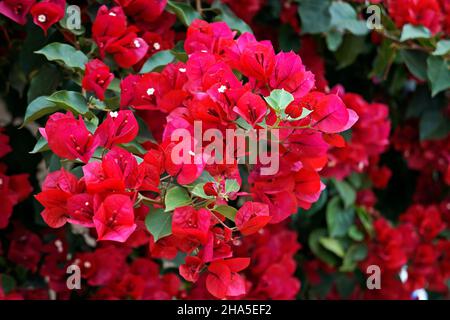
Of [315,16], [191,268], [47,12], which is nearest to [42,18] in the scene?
[47,12]

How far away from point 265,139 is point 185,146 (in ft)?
0.42

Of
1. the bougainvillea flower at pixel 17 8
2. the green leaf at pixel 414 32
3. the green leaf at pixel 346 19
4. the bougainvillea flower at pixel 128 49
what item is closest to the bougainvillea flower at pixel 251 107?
the bougainvillea flower at pixel 128 49

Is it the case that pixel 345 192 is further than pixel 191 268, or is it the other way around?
pixel 345 192

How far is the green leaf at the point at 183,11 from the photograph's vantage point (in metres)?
1.23

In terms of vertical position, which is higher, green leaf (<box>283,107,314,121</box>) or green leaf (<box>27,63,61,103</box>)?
green leaf (<box>283,107,314,121</box>)

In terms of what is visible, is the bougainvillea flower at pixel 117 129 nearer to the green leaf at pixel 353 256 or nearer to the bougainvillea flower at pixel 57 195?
the bougainvillea flower at pixel 57 195

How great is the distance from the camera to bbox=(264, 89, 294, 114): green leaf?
88 centimetres

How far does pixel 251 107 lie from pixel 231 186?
106mm

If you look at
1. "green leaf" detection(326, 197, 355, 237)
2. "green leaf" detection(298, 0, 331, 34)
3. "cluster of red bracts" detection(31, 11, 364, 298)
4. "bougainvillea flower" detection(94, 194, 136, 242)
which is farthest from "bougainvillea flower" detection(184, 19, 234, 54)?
"green leaf" detection(326, 197, 355, 237)

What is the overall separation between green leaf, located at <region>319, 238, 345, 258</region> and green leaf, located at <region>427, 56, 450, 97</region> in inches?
18.7

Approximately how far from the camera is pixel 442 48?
1396 mm

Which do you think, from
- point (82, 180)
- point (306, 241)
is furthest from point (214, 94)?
point (306, 241)

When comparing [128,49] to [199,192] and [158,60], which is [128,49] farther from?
[199,192]

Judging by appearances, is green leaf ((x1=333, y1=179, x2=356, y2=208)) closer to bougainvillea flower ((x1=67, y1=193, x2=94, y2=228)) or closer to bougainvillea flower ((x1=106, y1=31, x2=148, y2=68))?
bougainvillea flower ((x1=106, y1=31, x2=148, y2=68))
